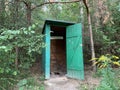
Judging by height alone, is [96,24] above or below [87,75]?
above

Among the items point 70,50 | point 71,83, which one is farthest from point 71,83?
point 70,50

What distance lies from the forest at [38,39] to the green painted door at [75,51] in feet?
1.57

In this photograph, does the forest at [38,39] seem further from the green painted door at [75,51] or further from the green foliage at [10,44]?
the green painted door at [75,51]

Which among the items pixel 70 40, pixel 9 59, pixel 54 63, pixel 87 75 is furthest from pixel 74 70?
pixel 9 59

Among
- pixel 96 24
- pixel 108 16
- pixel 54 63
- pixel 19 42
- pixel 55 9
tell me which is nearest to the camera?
pixel 19 42

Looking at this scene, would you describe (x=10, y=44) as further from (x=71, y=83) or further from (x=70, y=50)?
(x=70, y=50)

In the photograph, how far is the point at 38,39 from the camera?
4.17 meters

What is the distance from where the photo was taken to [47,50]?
6738 millimetres

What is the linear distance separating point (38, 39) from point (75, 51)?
2.85m

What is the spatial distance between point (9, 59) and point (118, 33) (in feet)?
18.8

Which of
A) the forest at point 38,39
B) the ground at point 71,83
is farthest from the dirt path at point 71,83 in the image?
the forest at point 38,39

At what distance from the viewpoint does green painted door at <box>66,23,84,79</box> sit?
6.57 m

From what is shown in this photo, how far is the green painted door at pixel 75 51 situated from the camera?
657cm

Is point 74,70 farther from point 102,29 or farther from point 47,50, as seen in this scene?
point 102,29
